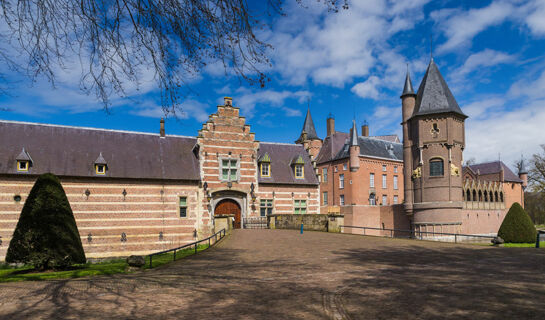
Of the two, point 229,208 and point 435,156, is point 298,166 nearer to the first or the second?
point 229,208

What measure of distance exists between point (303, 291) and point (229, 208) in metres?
22.1

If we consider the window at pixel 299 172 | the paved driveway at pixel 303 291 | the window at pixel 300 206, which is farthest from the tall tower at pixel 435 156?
the paved driveway at pixel 303 291

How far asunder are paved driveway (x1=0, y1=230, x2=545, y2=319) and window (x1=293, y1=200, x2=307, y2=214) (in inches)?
747

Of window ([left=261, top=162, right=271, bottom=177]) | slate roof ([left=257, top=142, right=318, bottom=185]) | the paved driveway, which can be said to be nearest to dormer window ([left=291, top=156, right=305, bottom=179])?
slate roof ([left=257, top=142, right=318, bottom=185])

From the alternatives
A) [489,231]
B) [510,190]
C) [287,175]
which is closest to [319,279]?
[287,175]

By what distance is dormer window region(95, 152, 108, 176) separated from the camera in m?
25.6

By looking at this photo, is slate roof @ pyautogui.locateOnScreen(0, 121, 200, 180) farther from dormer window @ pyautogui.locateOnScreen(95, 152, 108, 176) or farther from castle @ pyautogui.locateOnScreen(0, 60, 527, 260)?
dormer window @ pyautogui.locateOnScreen(95, 152, 108, 176)

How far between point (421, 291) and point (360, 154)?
39215mm

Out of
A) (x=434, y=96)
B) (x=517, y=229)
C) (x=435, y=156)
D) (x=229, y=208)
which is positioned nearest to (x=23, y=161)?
(x=229, y=208)

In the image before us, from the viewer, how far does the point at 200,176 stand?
1110 inches

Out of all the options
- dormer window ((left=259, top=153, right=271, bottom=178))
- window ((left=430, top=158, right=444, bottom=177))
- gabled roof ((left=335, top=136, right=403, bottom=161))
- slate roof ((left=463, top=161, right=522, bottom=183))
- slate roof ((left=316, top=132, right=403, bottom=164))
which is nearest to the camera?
dormer window ((left=259, top=153, right=271, bottom=178))

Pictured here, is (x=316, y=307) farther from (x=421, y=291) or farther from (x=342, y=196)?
(x=342, y=196)

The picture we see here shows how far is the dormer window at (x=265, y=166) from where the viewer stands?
3054 cm

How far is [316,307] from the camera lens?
6.49 meters
